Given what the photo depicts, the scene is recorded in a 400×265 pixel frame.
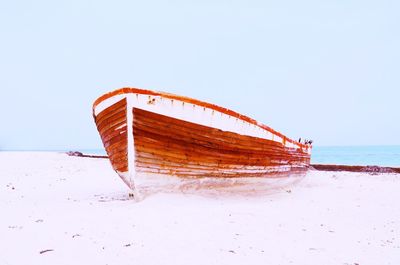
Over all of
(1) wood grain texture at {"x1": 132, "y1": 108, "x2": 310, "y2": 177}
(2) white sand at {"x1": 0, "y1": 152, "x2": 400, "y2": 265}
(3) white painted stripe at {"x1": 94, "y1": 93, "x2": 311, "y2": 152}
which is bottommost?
(2) white sand at {"x1": 0, "y1": 152, "x2": 400, "y2": 265}

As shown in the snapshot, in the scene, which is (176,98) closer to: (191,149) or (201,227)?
(191,149)

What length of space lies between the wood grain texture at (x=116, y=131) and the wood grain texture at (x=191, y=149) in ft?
0.94

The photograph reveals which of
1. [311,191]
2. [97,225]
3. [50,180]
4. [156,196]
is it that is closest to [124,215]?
[97,225]

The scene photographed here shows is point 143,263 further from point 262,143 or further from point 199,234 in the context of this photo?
point 262,143

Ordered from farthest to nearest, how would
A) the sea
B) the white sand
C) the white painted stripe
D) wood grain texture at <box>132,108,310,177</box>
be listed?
the sea, wood grain texture at <box>132,108,310,177</box>, the white painted stripe, the white sand

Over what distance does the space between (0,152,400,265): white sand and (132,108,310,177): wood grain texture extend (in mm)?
266

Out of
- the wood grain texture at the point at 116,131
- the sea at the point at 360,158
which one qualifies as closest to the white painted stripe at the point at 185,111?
the wood grain texture at the point at 116,131

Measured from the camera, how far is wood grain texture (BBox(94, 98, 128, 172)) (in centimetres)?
577

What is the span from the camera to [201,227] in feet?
14.4

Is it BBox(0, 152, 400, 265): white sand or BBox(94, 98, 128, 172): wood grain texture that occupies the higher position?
BBox(94, 98, 128, 172): wood grain texture

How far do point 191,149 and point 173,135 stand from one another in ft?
1.54

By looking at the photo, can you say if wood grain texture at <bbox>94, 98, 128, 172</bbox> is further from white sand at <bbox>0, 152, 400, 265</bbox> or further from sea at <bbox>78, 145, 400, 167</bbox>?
sea at <bbox>78, 145, 400, 167</bbox>

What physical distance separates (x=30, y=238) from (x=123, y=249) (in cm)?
114

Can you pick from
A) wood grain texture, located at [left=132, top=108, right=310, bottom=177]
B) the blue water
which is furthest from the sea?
wood grain texture, located at [left=132, top=108, right=310, bottom=177]
